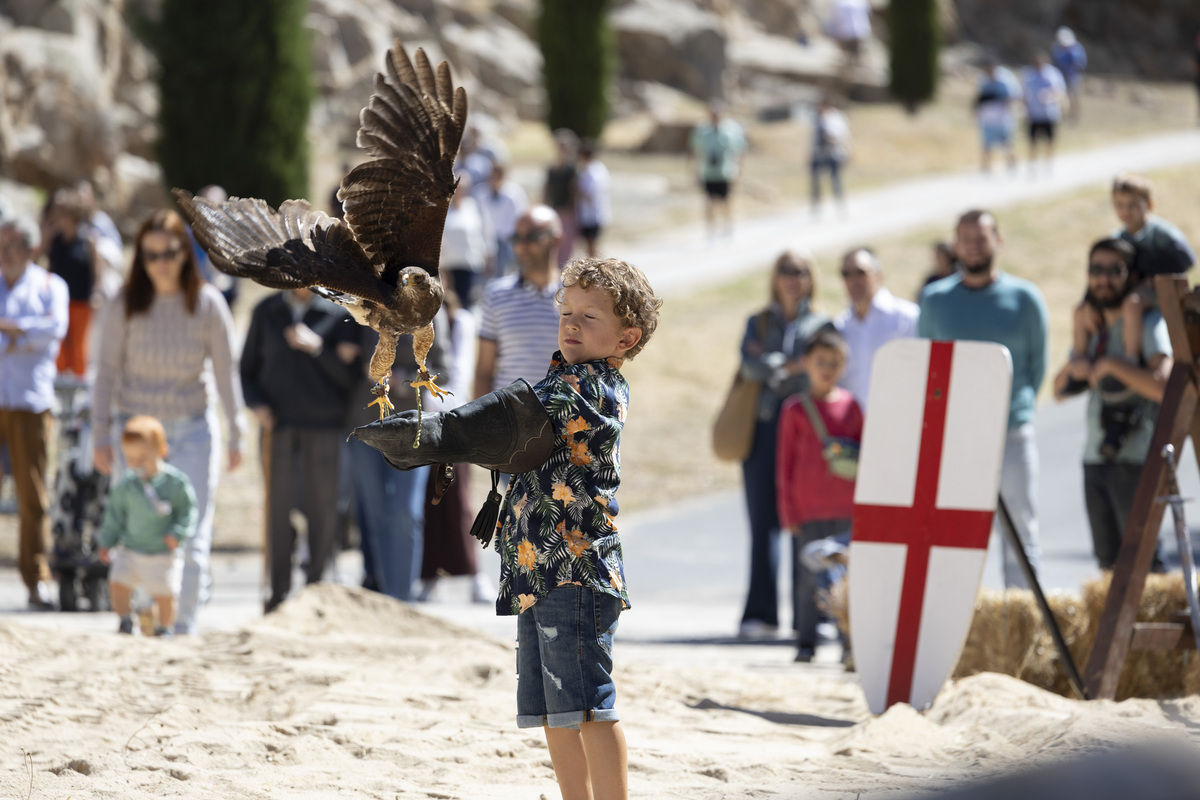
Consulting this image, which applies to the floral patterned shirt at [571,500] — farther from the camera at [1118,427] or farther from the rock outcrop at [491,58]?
the rock outcrop at [491,58]

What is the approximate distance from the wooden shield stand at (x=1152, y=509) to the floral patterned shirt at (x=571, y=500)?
2.65 meters

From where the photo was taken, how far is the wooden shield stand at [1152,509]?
570 cm

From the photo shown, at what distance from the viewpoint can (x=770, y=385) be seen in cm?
822

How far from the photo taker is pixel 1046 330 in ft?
24.0

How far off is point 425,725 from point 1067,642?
2.75 metres

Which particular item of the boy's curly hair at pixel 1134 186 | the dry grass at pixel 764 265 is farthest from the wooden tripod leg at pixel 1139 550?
the dry grass at pixel 764 265

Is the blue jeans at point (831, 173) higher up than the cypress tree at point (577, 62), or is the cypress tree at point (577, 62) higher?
the cypress tree at point (577, 62)

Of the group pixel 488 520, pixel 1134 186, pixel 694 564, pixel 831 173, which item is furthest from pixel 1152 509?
pixel 831 173

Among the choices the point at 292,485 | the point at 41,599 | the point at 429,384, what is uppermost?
the point at 429,384

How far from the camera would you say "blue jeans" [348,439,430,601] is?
8.28m

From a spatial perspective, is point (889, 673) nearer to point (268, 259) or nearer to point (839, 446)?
point (839, 446)

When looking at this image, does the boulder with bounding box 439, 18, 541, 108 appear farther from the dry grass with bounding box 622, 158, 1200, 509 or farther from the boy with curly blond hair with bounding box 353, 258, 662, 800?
the boy with curly blond hair with bounding box 353, 258, 662, 800

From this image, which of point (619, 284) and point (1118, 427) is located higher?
point (619, 284)

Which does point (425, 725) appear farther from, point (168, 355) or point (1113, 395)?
point (1113, 395)
